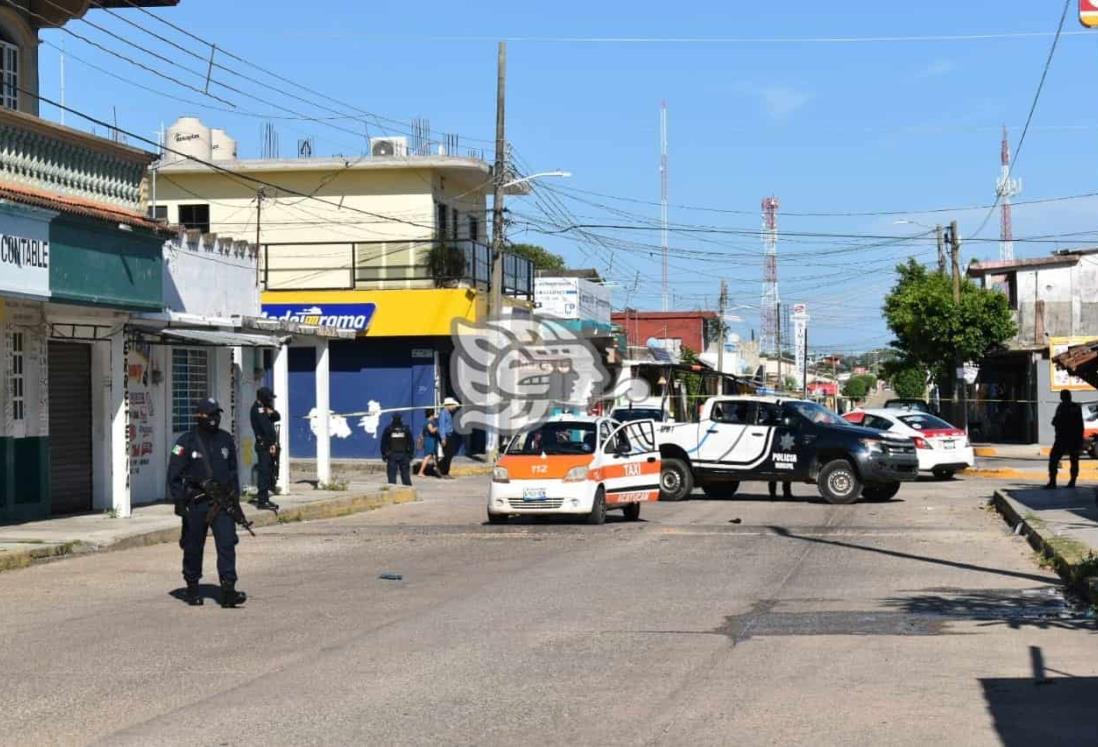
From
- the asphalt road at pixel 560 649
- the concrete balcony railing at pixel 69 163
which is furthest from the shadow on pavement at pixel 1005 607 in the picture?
the concrete balcony railing at pixel 69 163

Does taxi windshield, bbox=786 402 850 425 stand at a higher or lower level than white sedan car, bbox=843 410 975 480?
higher

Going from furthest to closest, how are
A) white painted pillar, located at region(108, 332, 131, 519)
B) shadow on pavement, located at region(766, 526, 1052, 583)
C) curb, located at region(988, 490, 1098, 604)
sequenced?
white painted pillar, located at region(108, 332, 131, 519)
shadow on pavement, located at region(766, 526, 1052, 583)
curb, located at region(988, 490, 1098, 604)

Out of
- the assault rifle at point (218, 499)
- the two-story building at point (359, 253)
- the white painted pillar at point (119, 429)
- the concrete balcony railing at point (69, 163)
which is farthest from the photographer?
the two-story building at point (359, 253)

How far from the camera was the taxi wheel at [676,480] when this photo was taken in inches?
1099

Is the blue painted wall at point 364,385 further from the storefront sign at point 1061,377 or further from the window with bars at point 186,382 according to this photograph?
the storefront sign at point 1061,377

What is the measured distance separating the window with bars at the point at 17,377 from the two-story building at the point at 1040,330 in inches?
1591

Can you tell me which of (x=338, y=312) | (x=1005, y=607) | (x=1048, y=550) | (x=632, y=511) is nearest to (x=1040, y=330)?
(x=338, y=312)

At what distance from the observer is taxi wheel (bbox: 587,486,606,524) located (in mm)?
22188

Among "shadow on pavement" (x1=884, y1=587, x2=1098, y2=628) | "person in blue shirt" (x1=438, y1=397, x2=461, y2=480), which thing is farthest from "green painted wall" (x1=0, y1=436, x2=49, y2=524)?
"person in blue shirt" (x1=438, y1=397, x2=461, y2=480)

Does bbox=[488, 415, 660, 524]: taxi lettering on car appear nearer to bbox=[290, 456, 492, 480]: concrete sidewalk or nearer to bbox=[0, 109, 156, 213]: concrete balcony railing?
bbox=[0, 109, 156, 213]: concrete balcony railing

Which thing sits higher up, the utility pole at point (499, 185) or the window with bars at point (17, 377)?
the utility pole at point (499, 185)

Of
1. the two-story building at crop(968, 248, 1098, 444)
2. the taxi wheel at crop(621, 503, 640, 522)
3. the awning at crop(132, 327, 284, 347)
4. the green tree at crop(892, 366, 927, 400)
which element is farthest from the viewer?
the green tree at crop(892, 366, 927, 400)

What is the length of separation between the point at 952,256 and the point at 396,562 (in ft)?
129

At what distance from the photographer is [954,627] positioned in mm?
11438
